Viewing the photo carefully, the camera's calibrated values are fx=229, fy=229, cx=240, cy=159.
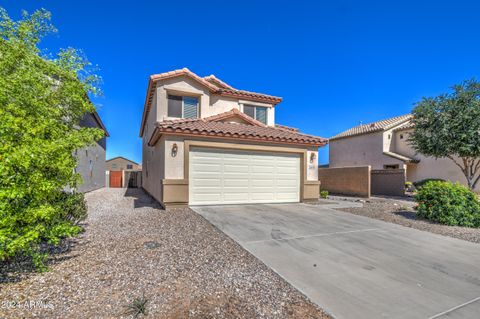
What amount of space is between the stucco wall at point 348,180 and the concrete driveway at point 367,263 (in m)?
8.26

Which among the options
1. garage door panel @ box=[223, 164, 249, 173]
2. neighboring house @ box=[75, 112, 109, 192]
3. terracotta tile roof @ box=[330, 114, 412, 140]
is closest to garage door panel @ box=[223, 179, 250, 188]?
garage door panel @ box=[223, 164, 249, 173]

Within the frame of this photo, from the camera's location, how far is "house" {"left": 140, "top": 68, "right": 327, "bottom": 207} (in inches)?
342

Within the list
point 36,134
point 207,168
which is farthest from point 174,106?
point 36,134

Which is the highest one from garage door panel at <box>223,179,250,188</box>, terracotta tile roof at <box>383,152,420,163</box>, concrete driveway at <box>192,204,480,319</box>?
terracotta tile roof at <box>383,152,420,163</box>

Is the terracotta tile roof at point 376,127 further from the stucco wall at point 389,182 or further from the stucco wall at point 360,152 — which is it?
the stucco wall at point 389,182

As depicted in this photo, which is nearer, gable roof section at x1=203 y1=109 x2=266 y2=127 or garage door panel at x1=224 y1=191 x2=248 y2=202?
garage door panel at x1=224 y1=191 x2=248 y2=202

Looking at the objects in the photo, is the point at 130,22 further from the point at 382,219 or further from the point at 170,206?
the point at 382,219

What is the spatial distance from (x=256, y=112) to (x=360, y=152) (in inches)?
600

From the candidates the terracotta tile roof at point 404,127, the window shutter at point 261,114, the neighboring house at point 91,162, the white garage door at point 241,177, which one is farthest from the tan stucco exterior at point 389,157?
the neighboring house at point 91,162

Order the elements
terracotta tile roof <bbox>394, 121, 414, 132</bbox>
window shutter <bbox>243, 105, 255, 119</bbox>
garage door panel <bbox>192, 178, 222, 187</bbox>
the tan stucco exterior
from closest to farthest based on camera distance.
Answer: garage door panel <bbox>192, 178, 222, 187</bbox> → window shutter <bbox>243, 105, 255, 119</bbox> → the tan stucco exterior → terracotta tile roof <bbox>394, 121, 414, 132</bbox>

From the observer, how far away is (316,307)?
110 inches

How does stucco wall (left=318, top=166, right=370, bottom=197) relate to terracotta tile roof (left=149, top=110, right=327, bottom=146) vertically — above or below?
below

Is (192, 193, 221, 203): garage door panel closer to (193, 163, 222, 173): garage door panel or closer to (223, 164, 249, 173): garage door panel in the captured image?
(193, 163, 222, 173): garage door panel

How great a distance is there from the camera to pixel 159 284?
3184 mm
